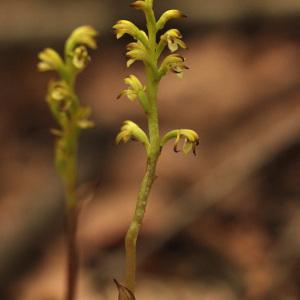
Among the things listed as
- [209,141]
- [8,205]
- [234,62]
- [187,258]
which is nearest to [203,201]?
[187,258]

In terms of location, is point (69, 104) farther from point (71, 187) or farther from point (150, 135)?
point (150, 135)

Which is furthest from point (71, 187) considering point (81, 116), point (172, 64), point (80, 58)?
point (172, 64)

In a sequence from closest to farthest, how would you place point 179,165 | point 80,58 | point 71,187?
point 80,58 → point 71,187 → point 179,165

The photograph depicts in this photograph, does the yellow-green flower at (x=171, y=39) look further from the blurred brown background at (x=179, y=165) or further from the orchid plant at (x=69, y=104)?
the blurred brown background at (x=179, y=165)

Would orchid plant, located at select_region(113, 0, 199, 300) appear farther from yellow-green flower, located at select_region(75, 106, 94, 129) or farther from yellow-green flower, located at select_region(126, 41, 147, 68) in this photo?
yellow-green flower, located at select_region(75, 106, 94, 129)

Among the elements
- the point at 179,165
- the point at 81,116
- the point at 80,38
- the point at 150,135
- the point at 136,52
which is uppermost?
the point at 179,165

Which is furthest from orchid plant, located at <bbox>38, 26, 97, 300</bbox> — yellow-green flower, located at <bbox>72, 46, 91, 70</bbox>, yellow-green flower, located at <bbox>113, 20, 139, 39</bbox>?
yellow-green flower, located at <bbox>113, 20, 139, 39</bbox>

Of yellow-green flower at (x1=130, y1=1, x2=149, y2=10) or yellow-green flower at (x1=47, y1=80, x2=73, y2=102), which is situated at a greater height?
yellow-green flower at (x1=47, y1=80, x2=73, y2=102)

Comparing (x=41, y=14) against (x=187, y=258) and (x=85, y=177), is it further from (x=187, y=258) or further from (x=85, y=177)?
(x=187, y=258)
